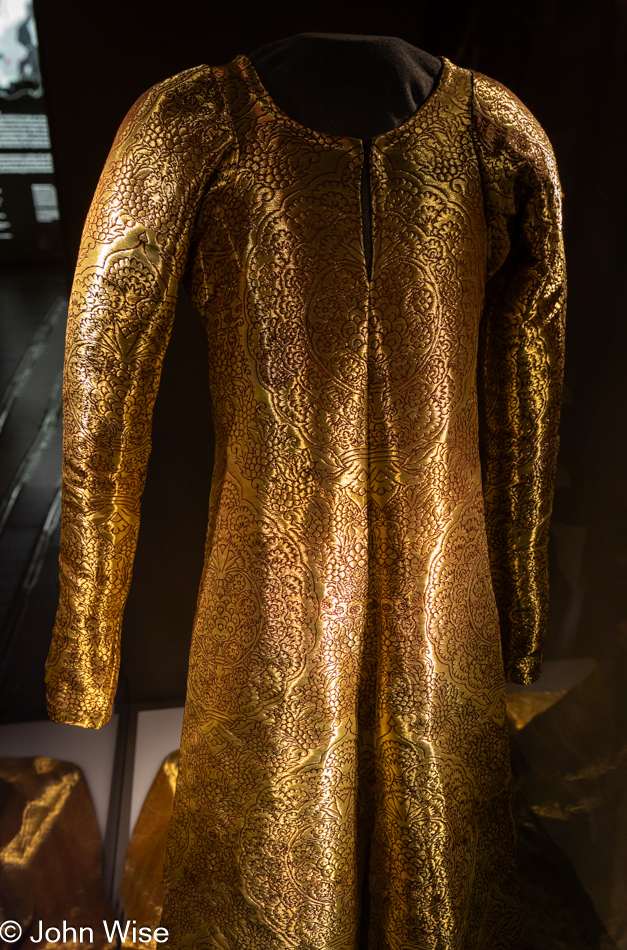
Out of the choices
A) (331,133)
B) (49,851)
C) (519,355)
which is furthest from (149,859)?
Answer: (331,133)

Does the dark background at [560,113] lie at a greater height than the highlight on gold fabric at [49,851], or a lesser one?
greater

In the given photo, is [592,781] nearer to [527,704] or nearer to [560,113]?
[527,704]

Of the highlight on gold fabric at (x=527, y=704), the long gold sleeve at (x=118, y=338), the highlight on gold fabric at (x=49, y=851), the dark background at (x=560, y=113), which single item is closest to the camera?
the long gold sleeve at (x=118, y=338)

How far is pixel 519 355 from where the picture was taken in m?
0.98

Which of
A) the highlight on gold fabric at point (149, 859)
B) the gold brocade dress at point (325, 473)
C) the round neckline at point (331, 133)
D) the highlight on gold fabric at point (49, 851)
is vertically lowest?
the highlight on gold fabric at point (149, 859)

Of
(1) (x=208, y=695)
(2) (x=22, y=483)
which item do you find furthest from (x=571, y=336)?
(2) (x=22, y=483)

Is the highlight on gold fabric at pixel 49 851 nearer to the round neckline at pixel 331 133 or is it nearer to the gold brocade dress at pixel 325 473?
the gold brocade dress at pixel 325 473

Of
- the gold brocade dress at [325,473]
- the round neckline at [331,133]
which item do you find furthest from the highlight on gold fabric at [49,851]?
the round neckline at [331,133]

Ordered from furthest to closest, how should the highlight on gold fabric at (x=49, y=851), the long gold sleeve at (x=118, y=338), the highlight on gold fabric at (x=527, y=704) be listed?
the highlight on gold fabric at (x=527, y=704) < the highlight on gold fabric at (x=49, y=851) < the long gold sleeve at (x=118, y=338)

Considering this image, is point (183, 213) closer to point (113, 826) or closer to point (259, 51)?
point (259, 51)

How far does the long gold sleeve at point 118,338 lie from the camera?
31.2 inches

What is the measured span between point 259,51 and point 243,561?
2.04ft

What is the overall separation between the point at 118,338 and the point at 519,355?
542 mm

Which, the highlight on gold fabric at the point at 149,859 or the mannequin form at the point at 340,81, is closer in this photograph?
the mannequin form at the point at 340,81
